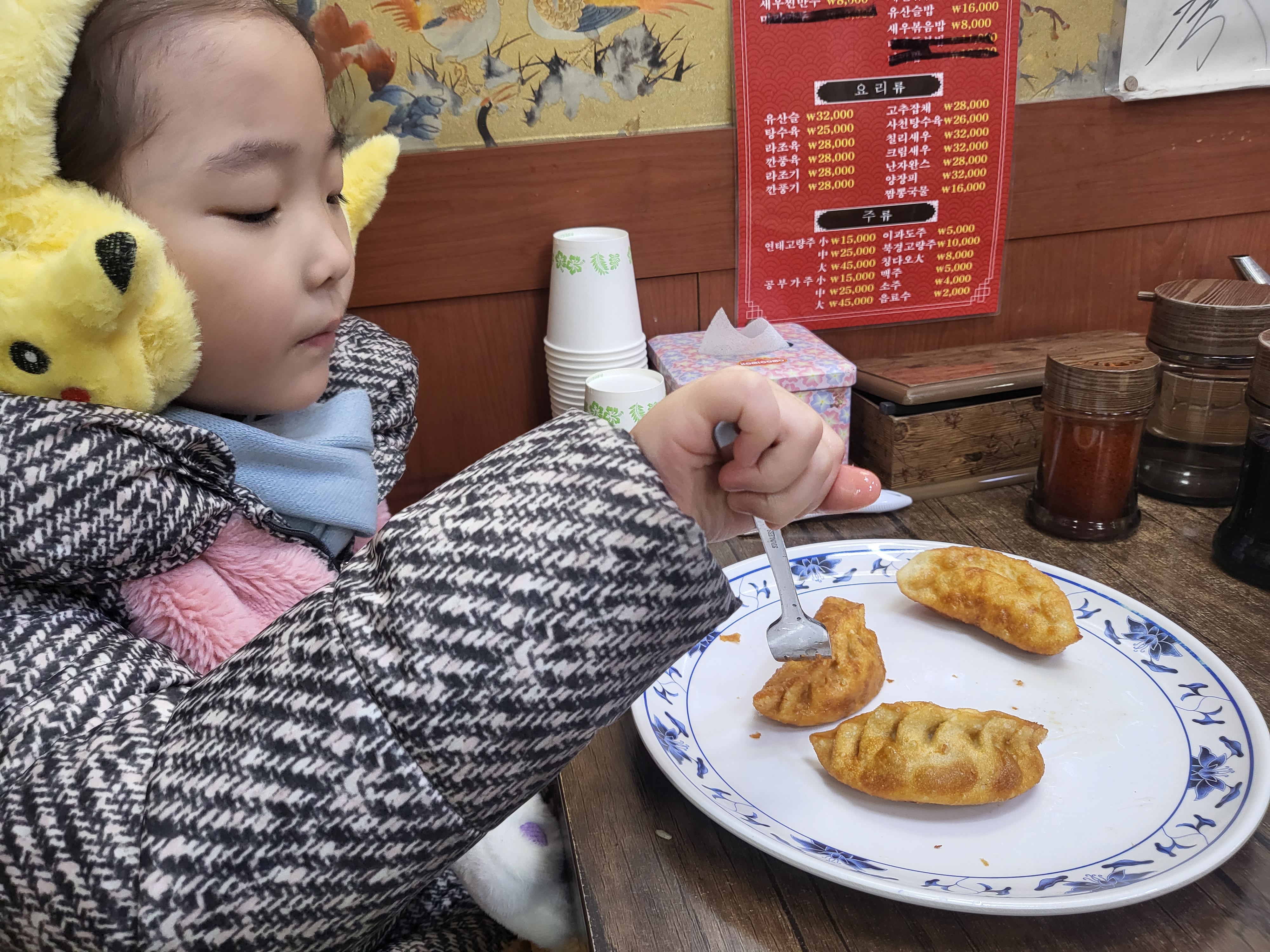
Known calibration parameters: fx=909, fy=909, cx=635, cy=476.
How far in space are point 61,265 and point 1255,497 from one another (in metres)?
1.16

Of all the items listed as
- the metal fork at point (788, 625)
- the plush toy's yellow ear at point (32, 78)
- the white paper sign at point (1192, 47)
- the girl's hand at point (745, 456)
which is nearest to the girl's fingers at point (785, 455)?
the girl's hand at point (745, 456)

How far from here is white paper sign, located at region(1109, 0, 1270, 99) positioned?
140cm

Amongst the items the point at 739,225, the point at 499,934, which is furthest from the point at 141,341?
the point at 739,225

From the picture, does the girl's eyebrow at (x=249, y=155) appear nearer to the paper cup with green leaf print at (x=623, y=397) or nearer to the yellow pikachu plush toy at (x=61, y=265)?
the yellow pikachu plush toy at (x=61, y=265)

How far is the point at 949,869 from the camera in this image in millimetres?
665

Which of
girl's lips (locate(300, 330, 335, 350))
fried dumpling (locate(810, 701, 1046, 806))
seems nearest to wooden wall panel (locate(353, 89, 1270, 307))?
girl's lips (locate(300, 330, 335, 350))

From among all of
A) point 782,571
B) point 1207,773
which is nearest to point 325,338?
point 782,571

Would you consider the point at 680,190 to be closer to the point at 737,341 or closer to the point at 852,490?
the point at 737,341

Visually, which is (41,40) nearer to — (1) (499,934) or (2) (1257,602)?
(1) (499,934)

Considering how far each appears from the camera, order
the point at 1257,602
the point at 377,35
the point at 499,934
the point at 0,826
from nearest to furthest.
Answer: the point at 0,826, the point at 499,934, the point at 1257,602, the point at 377,35

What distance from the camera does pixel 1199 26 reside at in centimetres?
141

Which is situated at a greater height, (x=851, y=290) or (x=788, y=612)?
(x=851, y=290)

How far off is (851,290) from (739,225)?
216 mm

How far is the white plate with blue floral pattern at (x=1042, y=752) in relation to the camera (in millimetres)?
648
